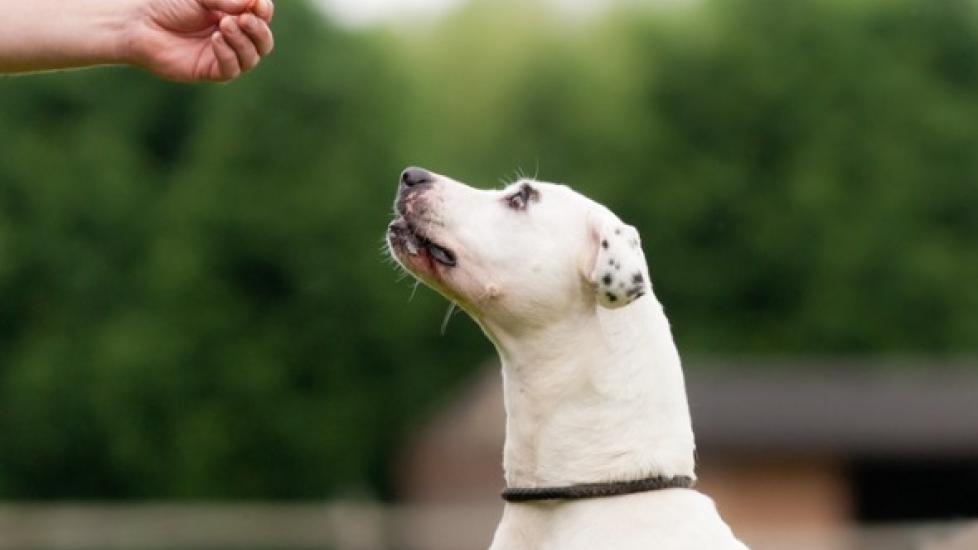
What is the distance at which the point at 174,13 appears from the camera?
7.26 metres

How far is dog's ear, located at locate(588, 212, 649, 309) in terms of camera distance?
7.67 m

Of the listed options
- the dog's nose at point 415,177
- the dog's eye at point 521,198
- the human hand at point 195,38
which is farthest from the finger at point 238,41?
the dog's eye at point 521,198

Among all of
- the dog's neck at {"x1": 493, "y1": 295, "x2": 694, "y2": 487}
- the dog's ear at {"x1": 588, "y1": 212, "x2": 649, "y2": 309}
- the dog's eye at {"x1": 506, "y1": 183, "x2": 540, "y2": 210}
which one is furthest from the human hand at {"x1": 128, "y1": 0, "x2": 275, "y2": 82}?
the dog's neck at {"x1": 493, "y1": 295, "x2": 694, "y2": 487}

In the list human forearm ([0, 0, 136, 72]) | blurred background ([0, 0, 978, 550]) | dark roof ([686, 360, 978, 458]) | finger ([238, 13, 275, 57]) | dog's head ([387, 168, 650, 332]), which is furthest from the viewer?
blurred background ([0, 0, 978, 550])

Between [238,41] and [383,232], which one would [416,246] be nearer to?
[238,41]

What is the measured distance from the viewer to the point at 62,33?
712cm

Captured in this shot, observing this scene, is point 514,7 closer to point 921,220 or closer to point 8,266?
point 921,220

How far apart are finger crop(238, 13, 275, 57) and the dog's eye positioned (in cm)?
119

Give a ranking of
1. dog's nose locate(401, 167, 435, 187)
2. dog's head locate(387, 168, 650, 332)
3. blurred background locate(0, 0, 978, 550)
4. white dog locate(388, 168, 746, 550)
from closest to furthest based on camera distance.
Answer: white dog locate(388, 168, 746, 550) < dog's head locate(387, 168, 650, 332) < dog's nose locate(401, 167, 435, 187) < blurred background locate(0, 0, 978, 550)

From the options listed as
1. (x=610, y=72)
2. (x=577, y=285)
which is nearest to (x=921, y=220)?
(x=610, y=72)

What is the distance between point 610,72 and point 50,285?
49.4 ft

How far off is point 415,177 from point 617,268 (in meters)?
0.87

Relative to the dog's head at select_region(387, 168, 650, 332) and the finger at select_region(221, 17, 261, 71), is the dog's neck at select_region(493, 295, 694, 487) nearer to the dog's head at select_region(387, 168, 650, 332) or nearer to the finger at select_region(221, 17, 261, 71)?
the dog's head at select_region(387, 168, 650, 332)

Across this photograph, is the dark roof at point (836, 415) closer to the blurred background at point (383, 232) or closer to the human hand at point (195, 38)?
the blurred background at point (383, 232)
